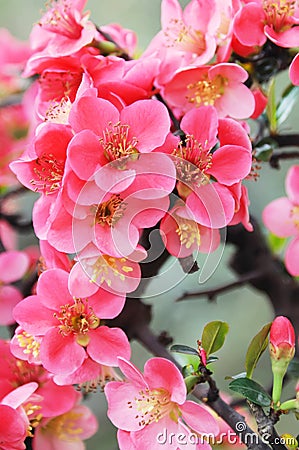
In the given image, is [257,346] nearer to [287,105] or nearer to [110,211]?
[110,211]

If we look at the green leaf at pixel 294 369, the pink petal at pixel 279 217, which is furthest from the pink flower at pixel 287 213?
the green leaf at pixel 294 369

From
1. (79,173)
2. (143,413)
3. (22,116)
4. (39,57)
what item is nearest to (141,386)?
(143,413)

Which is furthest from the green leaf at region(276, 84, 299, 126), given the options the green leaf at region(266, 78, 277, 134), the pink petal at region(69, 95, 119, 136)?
the pink petal at region(69, 95, 119, 136)

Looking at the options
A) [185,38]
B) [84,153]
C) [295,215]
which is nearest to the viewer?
[84,153]

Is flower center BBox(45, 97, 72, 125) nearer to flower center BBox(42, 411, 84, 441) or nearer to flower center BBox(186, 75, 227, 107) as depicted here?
flower center BBox(186, 75, 227, 107)

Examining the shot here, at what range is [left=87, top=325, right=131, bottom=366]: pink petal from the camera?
482mm

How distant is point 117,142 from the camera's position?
0.47m

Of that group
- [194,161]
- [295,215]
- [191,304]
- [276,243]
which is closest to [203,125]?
[194,161]

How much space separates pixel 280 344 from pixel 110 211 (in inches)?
6.0

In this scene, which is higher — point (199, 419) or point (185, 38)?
point (185, 38)

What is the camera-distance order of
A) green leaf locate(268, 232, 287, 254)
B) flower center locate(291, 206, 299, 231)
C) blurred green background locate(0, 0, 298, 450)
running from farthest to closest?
blurred green background locate(0, 0, 298, 450) → green leaf locate(268, 232, 287, 254) → flower center locate(291, 206, 299, 231)

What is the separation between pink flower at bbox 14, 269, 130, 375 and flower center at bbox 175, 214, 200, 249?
0.06m

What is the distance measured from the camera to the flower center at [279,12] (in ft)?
1.77

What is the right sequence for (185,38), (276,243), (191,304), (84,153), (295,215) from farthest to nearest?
(191,304) < (276,243) < (295,215) < (185,38) < (84,153)
